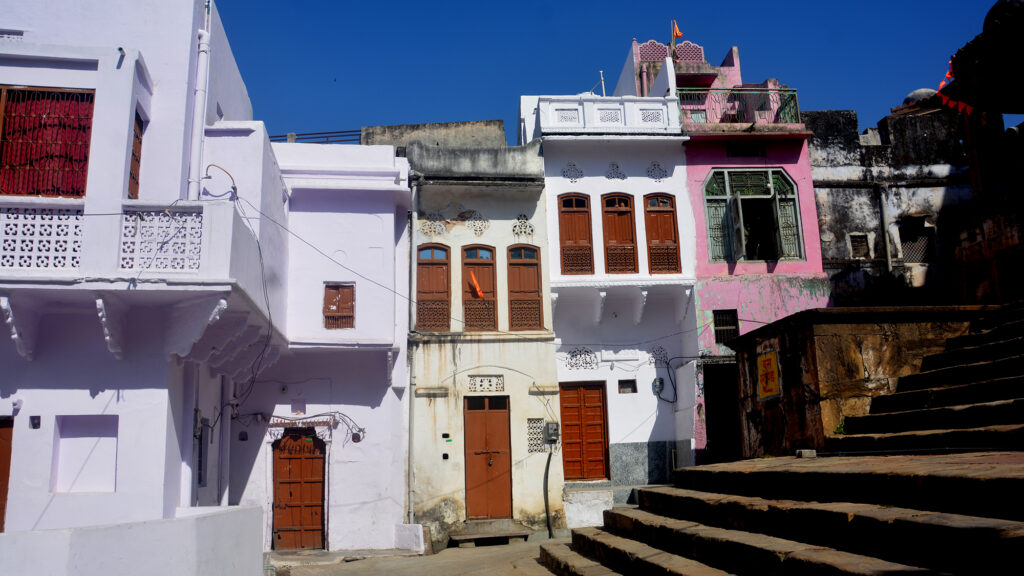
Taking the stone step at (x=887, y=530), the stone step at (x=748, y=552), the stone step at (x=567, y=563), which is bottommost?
the stone step at (x=567, y=563)

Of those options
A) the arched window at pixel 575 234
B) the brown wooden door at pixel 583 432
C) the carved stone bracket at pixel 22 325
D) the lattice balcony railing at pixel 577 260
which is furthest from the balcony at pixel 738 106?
the carved stone bracket at pixel 22 325

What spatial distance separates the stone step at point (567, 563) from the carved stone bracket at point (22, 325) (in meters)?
6.62

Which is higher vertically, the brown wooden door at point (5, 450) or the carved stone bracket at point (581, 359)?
the carved stone bracket at point (581, 359)

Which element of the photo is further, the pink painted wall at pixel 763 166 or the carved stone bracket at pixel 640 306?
the pink painted wall at pixel 763 166

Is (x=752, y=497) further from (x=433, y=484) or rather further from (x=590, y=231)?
(x=590, y=231)

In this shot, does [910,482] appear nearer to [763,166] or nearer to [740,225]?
[740,225]

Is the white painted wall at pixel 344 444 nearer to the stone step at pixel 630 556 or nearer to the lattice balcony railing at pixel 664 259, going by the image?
the stone step at pixel 630 556

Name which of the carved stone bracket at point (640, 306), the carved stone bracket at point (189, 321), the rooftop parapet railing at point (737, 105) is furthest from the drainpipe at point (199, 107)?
the rooftop parapet railing at point (737, 105)

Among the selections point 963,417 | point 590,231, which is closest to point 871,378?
point 963,417

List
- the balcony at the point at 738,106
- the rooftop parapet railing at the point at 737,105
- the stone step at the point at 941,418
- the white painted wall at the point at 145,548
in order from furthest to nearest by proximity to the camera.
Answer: the rooftop parapet railing at the point at 737,105, the balcony at the point at 738,106, the stone step at the point at 941,418, the white painted wall at the point at 145,548

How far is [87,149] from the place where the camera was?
9617 millimetres

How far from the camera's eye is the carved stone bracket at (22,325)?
28.8 ft

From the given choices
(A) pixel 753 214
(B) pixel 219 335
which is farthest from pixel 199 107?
(A) pixel 753 214

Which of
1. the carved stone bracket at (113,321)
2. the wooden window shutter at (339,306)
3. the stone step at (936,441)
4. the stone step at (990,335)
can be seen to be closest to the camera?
the stone step at (936,441)
